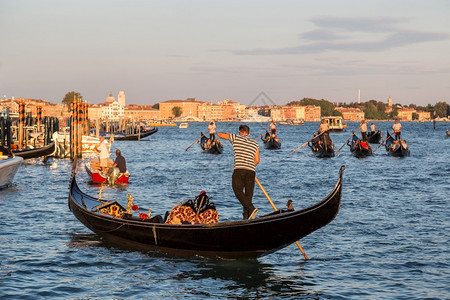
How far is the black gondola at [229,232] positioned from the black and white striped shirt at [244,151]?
0.80 metres

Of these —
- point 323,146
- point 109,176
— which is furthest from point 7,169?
point 323,146

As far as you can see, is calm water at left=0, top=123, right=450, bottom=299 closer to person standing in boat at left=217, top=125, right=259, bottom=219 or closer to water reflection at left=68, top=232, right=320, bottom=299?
water reflection at left=68, top=232, right=320, bottom=299

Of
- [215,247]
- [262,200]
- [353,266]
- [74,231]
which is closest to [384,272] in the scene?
[353,266]

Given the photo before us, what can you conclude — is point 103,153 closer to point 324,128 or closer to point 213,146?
point 324,128

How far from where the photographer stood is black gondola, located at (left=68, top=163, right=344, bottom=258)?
8211mm

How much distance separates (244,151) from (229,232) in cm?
109

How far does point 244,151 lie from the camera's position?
887cm

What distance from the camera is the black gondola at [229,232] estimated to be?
323 inches

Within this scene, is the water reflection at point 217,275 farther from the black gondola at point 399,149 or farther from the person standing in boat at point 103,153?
the black gondola at point 399,149

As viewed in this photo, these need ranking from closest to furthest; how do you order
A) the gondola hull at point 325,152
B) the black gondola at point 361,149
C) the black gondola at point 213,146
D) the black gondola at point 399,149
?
the gondola hull at point 325,152 → the black gondola at point 361,149 → the black gondola at point 399,149 → the black gondola at point 213,146

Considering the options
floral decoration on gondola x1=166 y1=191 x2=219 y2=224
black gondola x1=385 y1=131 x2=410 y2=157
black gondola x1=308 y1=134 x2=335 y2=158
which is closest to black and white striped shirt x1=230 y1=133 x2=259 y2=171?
floral decoration on gondola x1=166 y1=191 x2=219 y2=224

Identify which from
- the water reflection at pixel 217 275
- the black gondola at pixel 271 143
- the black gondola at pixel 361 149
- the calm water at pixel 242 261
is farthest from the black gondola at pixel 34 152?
the water reflection at pixel 217 275

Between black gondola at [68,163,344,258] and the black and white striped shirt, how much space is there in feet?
2.63

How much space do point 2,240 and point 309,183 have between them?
12549 mm
